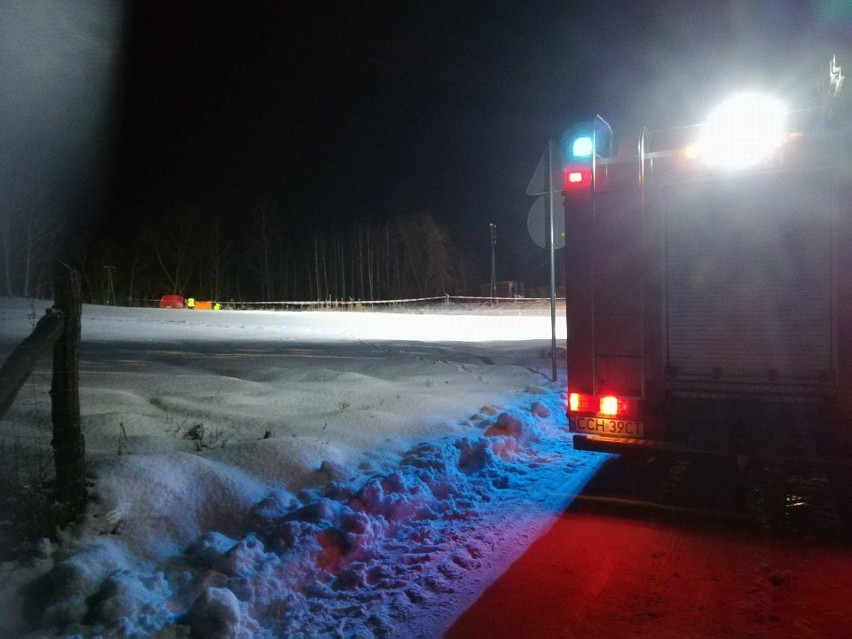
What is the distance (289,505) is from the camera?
5.54 metres

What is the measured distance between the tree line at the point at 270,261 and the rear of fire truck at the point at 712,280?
57296 mm

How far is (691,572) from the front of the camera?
476 centimetres

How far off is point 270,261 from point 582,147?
Answer: 83.1 metres

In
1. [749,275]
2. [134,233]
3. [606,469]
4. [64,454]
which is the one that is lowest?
[606,469]

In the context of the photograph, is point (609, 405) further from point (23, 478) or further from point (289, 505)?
point (23, 478)

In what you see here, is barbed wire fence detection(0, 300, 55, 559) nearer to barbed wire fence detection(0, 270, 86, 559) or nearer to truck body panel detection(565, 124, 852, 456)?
barbed wire fence detection(0, 270, 86, 559)

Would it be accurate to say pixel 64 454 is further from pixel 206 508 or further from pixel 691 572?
pixel 691 572

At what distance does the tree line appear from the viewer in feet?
239

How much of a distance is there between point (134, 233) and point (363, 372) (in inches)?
2890

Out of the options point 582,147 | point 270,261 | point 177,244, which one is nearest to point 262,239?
point 270,261

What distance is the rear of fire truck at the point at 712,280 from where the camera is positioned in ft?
18.2

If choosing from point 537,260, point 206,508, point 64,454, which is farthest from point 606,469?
point 537,260

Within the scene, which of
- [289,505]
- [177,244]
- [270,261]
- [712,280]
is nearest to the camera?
[289,505]

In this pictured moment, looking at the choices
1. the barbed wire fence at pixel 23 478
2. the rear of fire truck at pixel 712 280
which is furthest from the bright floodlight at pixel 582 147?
the barbed wire fence at pixel 23 478
